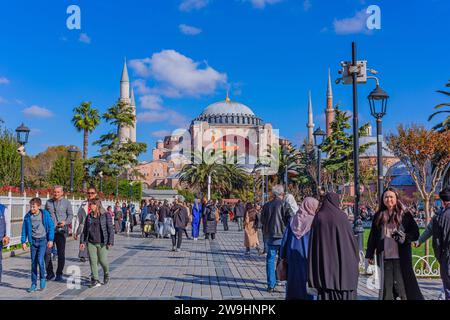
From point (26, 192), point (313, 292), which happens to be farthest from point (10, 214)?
point (313, 292)

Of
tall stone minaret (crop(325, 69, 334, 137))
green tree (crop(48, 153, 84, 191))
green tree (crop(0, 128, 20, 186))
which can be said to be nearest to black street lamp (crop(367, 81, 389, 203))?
green tree (crop(0, 128, 20, 186))

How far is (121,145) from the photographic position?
1909 inches

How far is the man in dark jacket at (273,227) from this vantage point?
8695mm

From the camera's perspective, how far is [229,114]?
119m

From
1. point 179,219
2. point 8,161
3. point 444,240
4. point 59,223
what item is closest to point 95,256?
point 59,223

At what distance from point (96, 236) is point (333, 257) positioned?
500cm

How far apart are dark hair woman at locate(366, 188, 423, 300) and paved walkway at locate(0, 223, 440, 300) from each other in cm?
186

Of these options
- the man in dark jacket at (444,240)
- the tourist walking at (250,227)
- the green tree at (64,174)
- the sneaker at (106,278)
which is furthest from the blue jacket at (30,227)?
the green tree at (64,174)

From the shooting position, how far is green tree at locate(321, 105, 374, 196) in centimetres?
4294

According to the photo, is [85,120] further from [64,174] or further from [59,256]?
[59,256]

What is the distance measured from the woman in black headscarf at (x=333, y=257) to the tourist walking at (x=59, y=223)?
19.4 feet

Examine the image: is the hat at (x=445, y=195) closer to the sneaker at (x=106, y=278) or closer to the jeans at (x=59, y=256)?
the sneaker at (x=106, y=278)
